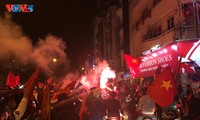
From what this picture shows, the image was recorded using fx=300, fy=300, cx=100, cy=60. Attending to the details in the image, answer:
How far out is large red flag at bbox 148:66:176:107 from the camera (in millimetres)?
9062

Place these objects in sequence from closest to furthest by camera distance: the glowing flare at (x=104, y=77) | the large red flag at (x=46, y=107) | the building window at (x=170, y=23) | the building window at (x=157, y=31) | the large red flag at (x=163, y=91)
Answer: the large red flag at (x=46, y=107)
the large red flag at (x=163, y=91)
the glowing flare at (x=104, y=77)
the building window at (x=170, y=23)
the building window at (x=157, y=31)

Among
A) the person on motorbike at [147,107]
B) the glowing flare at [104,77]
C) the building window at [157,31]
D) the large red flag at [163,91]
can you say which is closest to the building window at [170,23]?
the building window at [157,31]

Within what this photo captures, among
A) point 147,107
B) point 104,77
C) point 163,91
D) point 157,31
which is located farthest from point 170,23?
point 163,91

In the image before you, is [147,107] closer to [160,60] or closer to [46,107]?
[46,107]

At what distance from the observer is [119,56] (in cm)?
3816

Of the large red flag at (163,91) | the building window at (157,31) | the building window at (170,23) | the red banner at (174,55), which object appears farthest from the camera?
the building window at (157,31)

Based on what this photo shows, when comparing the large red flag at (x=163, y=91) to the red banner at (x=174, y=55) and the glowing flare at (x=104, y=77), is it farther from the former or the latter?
the red banner at (x=174, y=55)

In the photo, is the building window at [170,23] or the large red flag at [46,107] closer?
the large red flag at [46,107]

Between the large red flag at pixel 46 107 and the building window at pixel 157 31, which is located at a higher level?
the building window at pixel 157 31

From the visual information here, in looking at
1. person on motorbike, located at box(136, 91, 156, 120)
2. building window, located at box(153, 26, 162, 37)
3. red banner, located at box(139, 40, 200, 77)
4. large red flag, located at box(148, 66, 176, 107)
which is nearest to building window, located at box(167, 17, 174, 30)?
building window, located at box(153, 26, 162, 37)

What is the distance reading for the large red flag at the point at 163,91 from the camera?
9062 mm

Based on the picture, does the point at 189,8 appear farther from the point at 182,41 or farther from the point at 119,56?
the point at 119,56

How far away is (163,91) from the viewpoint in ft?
29.9

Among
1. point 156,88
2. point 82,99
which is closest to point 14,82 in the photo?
point 82,99
